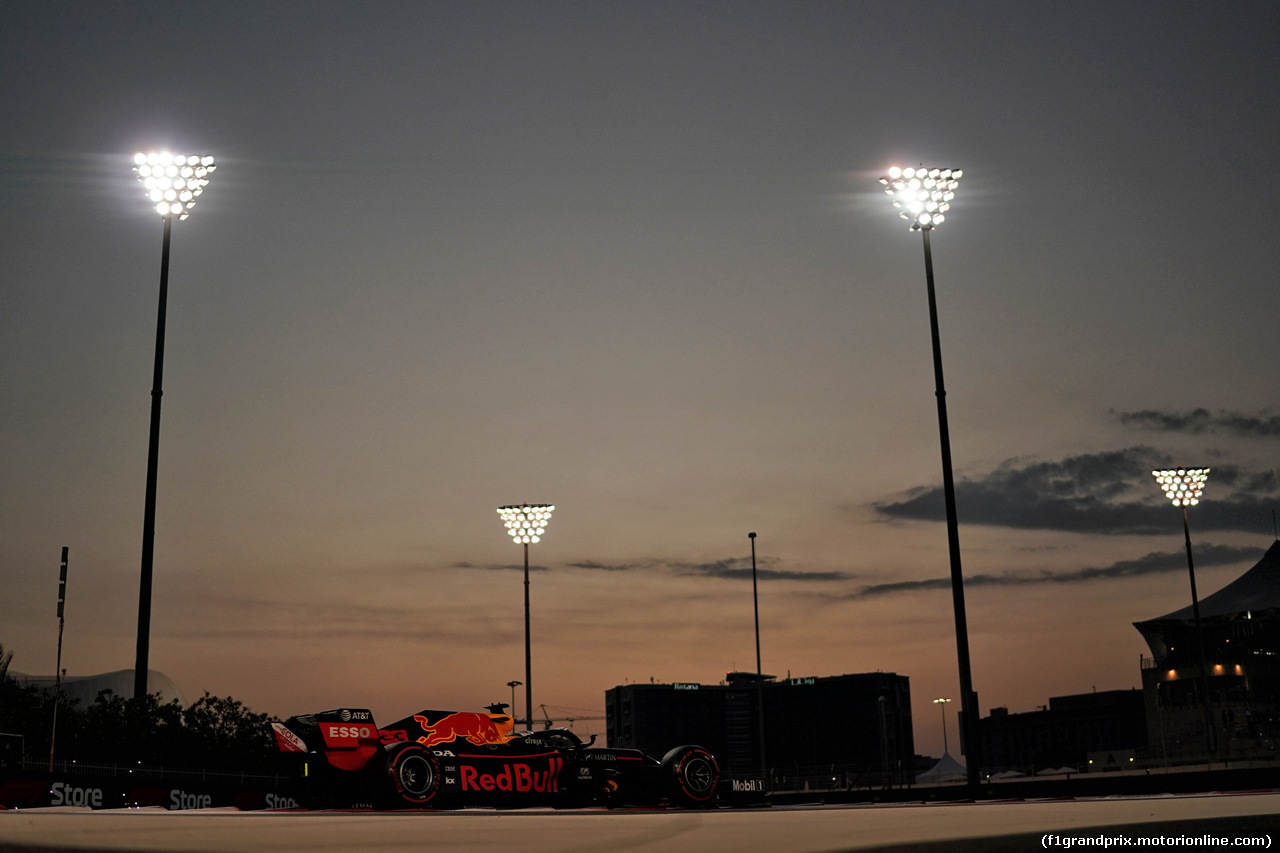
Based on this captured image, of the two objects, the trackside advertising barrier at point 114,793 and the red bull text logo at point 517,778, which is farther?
the red bull text logo at point 517,778

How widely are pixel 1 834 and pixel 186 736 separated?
28163mm

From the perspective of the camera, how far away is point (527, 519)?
4594 cm

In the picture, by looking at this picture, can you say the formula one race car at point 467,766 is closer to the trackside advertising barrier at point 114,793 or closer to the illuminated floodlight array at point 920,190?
the trackside advertising barrier at point 114,793

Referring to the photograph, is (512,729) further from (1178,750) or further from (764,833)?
(1178,750)

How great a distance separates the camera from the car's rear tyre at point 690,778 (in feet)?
58.0

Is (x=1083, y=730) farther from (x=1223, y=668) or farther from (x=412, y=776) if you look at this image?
(x=412, y=776)

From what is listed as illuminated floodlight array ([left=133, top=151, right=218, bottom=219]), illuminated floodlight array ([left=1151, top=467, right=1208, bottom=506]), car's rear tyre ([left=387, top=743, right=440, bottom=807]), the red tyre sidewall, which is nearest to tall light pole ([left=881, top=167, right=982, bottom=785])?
the red tyre sidewall

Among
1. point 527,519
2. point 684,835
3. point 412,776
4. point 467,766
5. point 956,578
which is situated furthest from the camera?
point 527,519

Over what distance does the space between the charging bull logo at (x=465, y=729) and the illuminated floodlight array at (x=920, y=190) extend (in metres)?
18.8

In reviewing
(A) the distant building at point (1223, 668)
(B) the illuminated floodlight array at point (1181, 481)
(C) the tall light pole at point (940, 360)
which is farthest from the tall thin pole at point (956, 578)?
(A) the distant building at point (1223, 668)

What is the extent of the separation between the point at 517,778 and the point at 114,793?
6619 mm

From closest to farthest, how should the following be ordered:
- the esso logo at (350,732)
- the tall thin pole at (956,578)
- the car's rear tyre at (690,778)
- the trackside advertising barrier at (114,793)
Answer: the trackside advertising barrier at (114,793) → the esso logo at (350,732) → the car's rear tyre at (690,778) → the tall thin pole at (956,578)

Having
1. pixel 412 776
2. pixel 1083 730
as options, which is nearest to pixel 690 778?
pixel 412 776

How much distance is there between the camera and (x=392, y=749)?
16.7 m
